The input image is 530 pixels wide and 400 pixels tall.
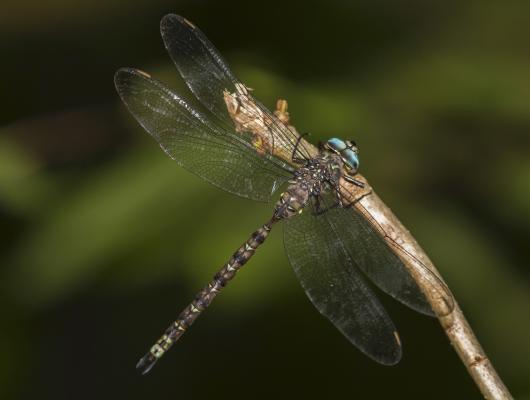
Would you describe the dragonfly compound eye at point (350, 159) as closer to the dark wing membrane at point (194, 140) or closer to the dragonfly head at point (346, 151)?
the dragonfly head at point (346, 151)

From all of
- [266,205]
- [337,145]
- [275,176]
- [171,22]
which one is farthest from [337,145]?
[171,22]

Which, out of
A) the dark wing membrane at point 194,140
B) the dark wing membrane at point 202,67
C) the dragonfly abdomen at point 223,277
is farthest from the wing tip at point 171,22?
the dragonfly abdomen at point 223,277

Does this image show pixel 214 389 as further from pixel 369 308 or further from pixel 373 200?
pixel 373 200

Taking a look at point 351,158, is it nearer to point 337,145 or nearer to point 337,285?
point 337,145

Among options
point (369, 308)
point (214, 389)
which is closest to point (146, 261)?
point (369, 308)

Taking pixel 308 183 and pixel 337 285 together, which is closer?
pixel 337 285

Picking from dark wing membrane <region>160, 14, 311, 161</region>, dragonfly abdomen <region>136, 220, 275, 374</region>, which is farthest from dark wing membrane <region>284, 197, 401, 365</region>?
dark wing membrane <region>160, 14, 311, 161</region>

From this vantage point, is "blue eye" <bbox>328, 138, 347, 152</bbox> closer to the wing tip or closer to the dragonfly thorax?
the dragonfly thorax
